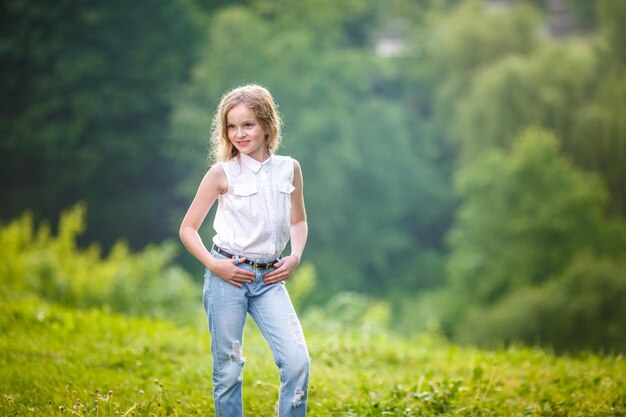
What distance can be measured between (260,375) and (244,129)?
6.70 feet

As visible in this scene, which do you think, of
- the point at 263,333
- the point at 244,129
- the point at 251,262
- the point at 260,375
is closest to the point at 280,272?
the point at 251,262

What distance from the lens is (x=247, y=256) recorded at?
10.5 feet

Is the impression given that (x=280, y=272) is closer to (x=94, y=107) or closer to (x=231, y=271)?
(x=231, y=271)

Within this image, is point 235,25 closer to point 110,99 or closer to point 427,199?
point 110,99

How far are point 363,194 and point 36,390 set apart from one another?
971 inches

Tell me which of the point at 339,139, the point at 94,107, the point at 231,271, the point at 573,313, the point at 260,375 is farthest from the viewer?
the point at 339,139

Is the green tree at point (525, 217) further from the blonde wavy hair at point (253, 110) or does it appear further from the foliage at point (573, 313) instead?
the blonde wavy hair at point (253, 110)

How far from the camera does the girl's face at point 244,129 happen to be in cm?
327

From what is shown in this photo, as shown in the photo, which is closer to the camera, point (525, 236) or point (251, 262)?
point (251, 262)

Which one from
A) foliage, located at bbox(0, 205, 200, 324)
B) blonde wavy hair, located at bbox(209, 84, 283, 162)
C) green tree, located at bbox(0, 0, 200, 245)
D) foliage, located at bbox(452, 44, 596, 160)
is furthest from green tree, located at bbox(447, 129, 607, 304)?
blonde wavy hair, located at bbox(209, 84, 283, 162)

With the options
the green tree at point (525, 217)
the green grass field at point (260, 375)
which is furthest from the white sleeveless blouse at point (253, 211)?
the green tree at point (525, 217)

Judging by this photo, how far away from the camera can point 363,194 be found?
2853cm

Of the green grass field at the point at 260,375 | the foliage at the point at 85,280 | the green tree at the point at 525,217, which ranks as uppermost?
the green tree at the point at 525,217

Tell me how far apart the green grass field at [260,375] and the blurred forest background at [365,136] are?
1404cm
